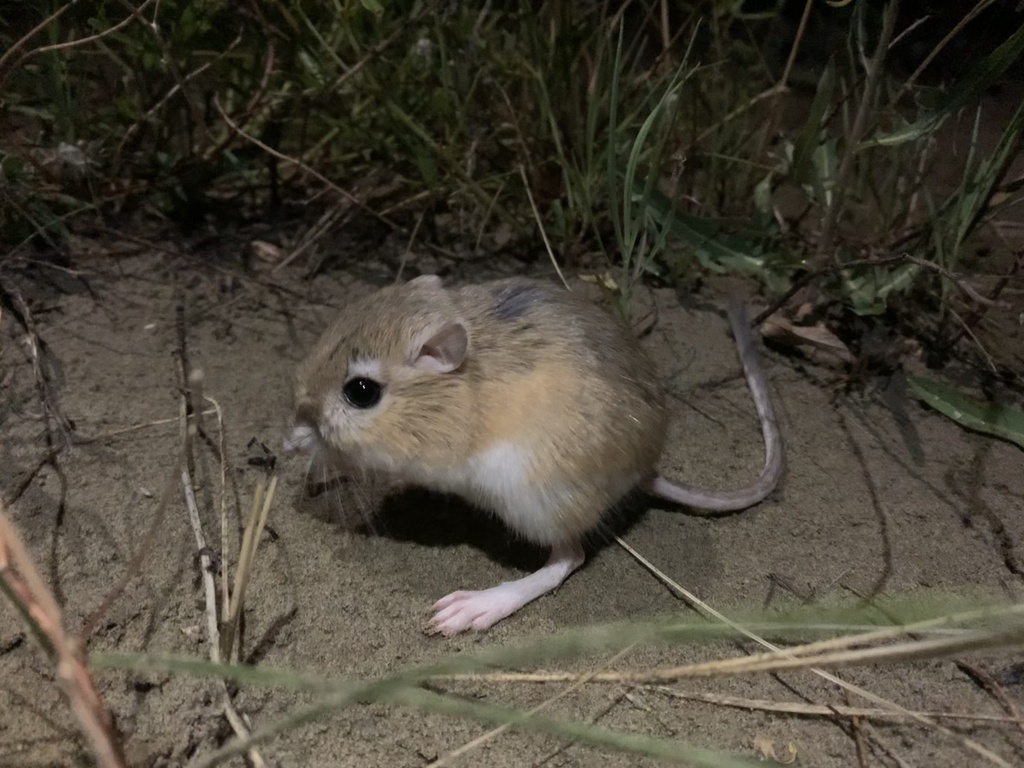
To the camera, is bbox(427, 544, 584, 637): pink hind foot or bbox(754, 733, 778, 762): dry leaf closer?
bbox(754, 733, 778, 762): dry leaf

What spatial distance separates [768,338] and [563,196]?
0.83 m

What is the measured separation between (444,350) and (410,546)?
1.61 feet

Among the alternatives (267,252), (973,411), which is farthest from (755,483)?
(267,252)

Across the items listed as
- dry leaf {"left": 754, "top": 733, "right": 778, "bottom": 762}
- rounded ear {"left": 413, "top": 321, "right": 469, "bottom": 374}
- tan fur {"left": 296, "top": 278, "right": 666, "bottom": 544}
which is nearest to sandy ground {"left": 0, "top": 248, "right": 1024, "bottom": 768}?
dry leaf {"left": 754, "top": 733, "right": 778, "bottom": 762}

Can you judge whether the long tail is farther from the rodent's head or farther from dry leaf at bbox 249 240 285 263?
dry leaf at bbox 249 240 285 263

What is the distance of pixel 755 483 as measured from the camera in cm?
187

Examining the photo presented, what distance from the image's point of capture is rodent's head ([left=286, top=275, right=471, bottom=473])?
156 cm

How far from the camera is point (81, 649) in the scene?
103cm

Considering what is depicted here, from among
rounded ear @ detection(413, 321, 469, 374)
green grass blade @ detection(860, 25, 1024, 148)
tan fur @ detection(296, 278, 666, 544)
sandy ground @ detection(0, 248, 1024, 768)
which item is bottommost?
sandy ground @ detection(0, 248, 1024, 768)

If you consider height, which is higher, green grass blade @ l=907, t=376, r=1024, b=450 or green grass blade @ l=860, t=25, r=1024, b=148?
green grass blade @ l=860, t=25, r=1024, b=148

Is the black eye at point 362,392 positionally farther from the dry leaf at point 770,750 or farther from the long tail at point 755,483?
the dry leaf at point 770,750

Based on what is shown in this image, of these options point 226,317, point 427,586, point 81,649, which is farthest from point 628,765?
point 226,317

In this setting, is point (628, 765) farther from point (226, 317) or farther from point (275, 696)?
point (226, 317)

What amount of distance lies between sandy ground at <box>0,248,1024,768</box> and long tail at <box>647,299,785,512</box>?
7 cm
